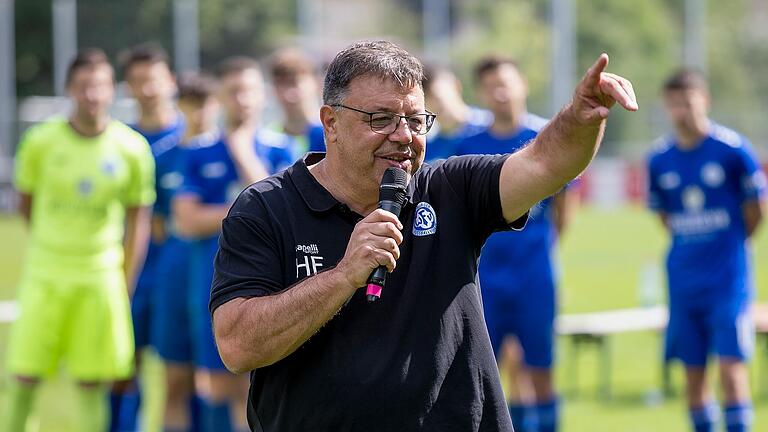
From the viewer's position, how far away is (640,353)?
12.9 m

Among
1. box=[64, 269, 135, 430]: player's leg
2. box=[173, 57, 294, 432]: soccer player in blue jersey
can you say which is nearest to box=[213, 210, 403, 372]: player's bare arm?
box=[173, 57, 294, 432]: soccer player in blue jersey

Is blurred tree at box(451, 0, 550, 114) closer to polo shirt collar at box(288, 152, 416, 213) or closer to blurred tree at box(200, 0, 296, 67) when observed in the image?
blurred tree at box(200, 0, 296, 67)

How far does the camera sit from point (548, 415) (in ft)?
26.5

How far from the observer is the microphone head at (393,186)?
131 inches

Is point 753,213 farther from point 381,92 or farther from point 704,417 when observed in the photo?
point 381,92

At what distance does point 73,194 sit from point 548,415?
3.48 meters

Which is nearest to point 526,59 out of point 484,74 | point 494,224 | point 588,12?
point 588,12

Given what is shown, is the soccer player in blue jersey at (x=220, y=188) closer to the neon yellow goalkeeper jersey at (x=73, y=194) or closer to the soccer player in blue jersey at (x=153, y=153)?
the neon yellow goalkeeper jersey at (x=73, y=194)

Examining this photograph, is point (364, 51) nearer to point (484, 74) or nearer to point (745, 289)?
point (484, 74)

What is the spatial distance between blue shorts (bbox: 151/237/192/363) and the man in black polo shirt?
182 inches

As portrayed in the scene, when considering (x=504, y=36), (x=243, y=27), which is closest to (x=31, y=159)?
(x=243, y=27)

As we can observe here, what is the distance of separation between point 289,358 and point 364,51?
3.07 feet

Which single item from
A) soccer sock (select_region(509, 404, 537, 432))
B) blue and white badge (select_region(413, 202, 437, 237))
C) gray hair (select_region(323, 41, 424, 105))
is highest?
gray hair (select_region(323, 41, 424, 105))

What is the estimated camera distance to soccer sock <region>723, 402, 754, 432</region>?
303 inches
